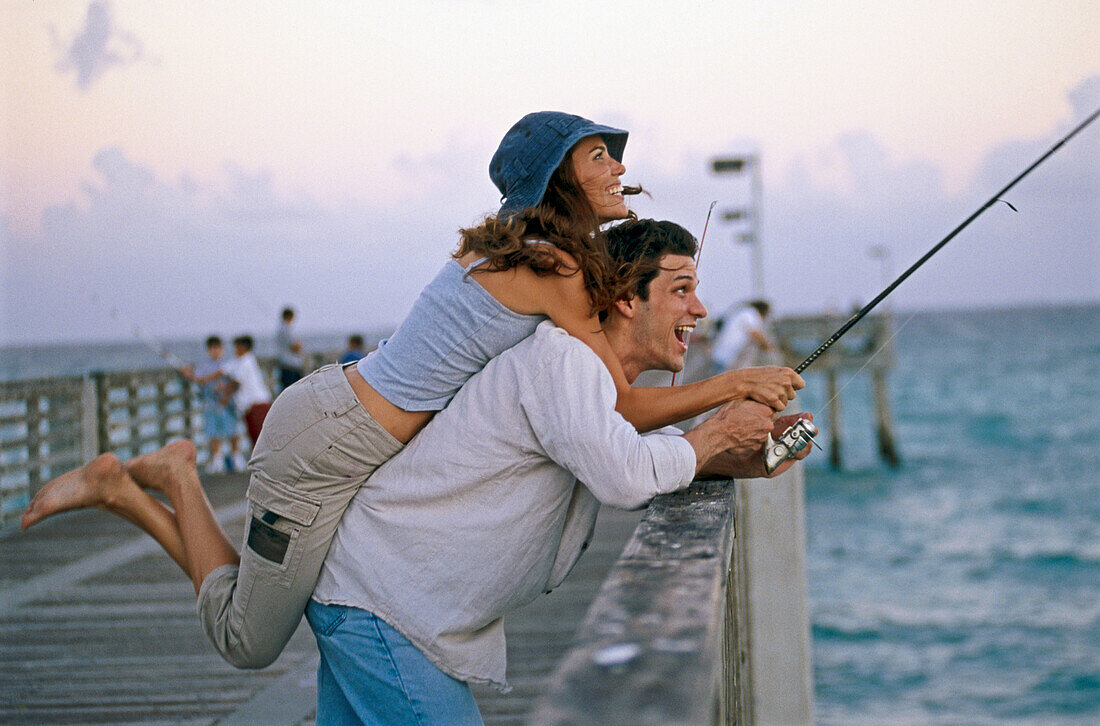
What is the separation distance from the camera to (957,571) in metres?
19.4

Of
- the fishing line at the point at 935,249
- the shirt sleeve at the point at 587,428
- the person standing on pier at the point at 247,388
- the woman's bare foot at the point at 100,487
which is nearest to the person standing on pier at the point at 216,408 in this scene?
the person standing on pier at the point at 247,388

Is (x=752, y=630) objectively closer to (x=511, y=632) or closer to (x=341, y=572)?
(x=511, y=632)

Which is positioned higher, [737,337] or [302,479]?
[737,337]

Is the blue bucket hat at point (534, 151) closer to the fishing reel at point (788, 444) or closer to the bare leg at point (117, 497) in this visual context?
the fishing reel at point (788, 444)

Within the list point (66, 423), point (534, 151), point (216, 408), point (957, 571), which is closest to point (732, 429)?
point (534, 151)

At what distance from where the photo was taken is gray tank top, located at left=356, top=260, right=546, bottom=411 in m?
2.29

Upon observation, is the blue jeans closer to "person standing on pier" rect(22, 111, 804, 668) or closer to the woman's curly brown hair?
"person standing on pier" rect(22, 111, 804, 668)

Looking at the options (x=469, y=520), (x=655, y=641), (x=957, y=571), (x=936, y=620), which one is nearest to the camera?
(x=655, y=641)

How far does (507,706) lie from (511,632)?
40.0 inches

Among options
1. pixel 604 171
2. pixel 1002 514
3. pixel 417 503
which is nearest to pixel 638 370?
pixel 604 171

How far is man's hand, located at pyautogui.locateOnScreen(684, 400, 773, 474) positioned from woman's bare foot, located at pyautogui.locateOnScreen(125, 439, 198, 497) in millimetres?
1410

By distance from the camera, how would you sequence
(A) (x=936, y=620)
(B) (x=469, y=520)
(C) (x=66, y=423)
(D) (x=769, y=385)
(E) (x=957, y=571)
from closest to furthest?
(B) (x=469, y=520)
(D) (x=769, y=385)
(C) (x=66, y=423)
(A) (x=936, y=620)
(E) (x=957, y=571)

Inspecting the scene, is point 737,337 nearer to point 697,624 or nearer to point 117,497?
point 117,497

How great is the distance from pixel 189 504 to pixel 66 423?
837cm
